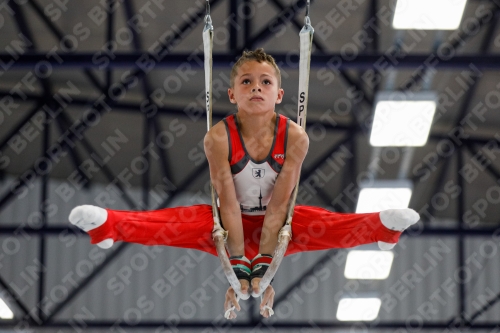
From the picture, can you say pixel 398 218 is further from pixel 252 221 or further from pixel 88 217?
pixel 88 217

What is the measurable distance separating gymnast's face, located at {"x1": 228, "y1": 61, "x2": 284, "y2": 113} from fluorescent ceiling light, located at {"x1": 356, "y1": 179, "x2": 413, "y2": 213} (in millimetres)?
5754

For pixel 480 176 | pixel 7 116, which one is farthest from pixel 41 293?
pixel 480 176

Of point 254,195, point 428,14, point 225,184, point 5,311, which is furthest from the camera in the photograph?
point 5,311

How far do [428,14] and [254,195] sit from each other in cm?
426

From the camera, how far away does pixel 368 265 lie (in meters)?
11.0

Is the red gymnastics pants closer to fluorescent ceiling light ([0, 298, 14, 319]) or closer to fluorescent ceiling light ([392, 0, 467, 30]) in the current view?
fluorescent ceiling light ([392, 0, 467, 30])

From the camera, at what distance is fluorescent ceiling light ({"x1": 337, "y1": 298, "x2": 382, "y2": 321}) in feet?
36.4

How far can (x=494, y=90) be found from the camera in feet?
32.2

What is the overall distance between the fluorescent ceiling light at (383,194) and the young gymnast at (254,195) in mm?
5438

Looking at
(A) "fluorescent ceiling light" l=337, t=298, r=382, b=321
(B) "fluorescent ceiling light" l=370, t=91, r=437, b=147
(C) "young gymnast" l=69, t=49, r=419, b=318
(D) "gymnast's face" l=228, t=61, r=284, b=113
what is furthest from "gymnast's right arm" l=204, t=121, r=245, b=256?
(A) "fluorescent ceiling light" l=337, t=298, r=382, b=321

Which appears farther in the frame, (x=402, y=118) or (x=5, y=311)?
(x=5, y=311)

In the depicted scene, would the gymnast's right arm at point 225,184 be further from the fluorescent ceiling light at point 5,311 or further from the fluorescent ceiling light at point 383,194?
the fluorescent ceiling light at point 5,311

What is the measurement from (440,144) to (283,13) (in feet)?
10.7

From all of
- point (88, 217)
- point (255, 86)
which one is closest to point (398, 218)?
point (255, 86)
